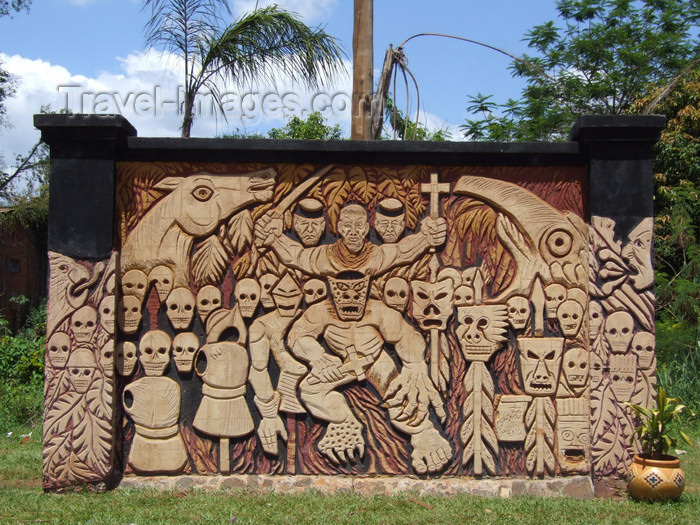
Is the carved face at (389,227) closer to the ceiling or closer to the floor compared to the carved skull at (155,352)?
closer to the ceiling

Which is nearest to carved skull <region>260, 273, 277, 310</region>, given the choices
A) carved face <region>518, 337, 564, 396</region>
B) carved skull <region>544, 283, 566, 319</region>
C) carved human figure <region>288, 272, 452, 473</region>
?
carved human figure <region>288, 272, 452, 473</region>

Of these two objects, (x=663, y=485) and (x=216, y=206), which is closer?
(x=663, y=485)

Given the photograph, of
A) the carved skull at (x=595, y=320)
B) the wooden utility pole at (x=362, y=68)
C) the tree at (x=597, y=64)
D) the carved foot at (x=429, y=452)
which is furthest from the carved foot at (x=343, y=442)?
the tree at (x=597, y=64)

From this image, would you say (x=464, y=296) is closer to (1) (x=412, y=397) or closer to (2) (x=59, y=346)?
(1) (x=412, y=397)

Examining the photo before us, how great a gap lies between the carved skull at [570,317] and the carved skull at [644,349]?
0.45 metres

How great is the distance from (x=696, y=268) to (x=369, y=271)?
694 cm

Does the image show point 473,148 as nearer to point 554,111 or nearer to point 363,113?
point 363,113

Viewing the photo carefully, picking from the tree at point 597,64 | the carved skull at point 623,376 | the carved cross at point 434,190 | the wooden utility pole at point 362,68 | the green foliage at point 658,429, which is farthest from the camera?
the tree at point 597,64

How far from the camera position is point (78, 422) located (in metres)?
5.40

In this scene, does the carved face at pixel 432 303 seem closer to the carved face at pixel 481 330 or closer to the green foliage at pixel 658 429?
the carved face at pixel 481 330

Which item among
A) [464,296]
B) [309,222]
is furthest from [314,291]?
[464,296]

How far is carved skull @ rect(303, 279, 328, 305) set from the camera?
559 cm

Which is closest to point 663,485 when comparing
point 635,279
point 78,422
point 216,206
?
point 635,279

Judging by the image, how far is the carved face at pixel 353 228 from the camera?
562 cm
